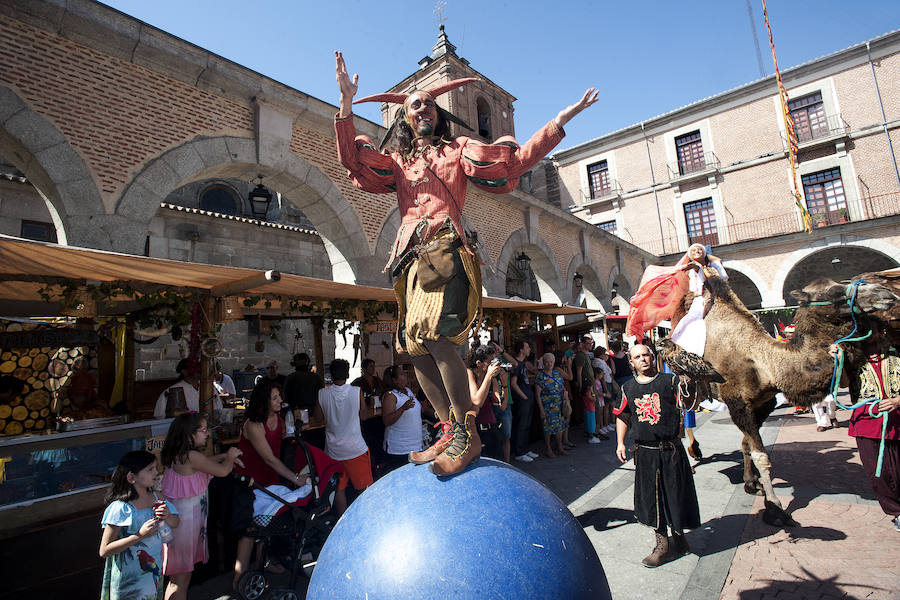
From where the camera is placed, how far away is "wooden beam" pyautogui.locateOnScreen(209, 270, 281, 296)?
4.70 metres


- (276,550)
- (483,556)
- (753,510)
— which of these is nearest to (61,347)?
(276,550)

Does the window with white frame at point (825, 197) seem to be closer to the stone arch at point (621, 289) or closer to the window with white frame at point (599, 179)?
the stone arch at point (621, 289)

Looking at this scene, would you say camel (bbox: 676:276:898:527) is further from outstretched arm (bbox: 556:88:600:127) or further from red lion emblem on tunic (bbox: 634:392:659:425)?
outstretched arm (bbox: 556:88:600:127)

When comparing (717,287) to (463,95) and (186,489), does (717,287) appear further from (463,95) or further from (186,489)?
(463,95)

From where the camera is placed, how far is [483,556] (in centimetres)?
156

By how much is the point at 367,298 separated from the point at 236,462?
3.39m

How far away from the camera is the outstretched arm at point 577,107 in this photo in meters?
2.15

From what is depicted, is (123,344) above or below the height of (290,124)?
below

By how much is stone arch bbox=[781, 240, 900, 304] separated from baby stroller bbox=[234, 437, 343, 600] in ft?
85.1

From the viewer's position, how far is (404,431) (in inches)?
225

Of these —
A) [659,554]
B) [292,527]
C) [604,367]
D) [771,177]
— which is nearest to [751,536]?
[659,554]

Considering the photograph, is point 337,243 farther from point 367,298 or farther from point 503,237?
point 503,237

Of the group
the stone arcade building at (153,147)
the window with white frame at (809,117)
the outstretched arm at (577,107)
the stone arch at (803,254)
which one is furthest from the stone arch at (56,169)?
the window with white frame at (809,117)

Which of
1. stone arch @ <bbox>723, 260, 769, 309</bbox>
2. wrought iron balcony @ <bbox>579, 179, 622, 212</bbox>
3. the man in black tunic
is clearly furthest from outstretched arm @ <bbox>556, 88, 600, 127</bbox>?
wrought iron balcony @ <bbox>579, 179, 622, 212</bbox>
